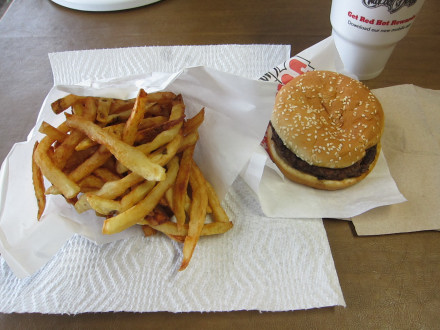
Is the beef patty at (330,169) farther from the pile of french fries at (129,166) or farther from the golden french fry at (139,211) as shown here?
the golden french fry at (139,211)

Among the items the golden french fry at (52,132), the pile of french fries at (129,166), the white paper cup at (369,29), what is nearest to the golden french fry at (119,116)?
the pile of french fries at (129,166)

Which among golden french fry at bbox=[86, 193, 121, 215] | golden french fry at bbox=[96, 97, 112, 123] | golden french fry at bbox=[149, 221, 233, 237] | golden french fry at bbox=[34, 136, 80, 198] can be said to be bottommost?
golden french fry at bbox=[149, 221, 233, 237]

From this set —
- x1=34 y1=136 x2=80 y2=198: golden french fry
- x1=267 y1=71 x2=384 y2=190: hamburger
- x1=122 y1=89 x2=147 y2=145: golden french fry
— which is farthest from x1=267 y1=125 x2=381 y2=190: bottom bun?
x1=34 y1=136 x2=80 y2=198: golden french fry

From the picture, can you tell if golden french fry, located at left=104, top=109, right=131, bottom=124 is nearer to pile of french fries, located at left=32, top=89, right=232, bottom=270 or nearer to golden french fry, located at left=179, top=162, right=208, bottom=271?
pile of french fries, located at left=32, top=89, right=232, bottom=270

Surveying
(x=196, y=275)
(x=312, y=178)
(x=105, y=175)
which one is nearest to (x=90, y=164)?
(x=105, y=175)

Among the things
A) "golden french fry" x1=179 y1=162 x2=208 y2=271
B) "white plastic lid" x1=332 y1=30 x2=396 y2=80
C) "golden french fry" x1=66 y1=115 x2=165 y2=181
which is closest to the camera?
"golden french fry" x1=66 y1=115 x2=165 y2=181

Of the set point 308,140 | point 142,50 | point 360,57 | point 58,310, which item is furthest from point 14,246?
point 360,57

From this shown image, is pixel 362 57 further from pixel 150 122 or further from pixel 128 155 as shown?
pixel 128 155
